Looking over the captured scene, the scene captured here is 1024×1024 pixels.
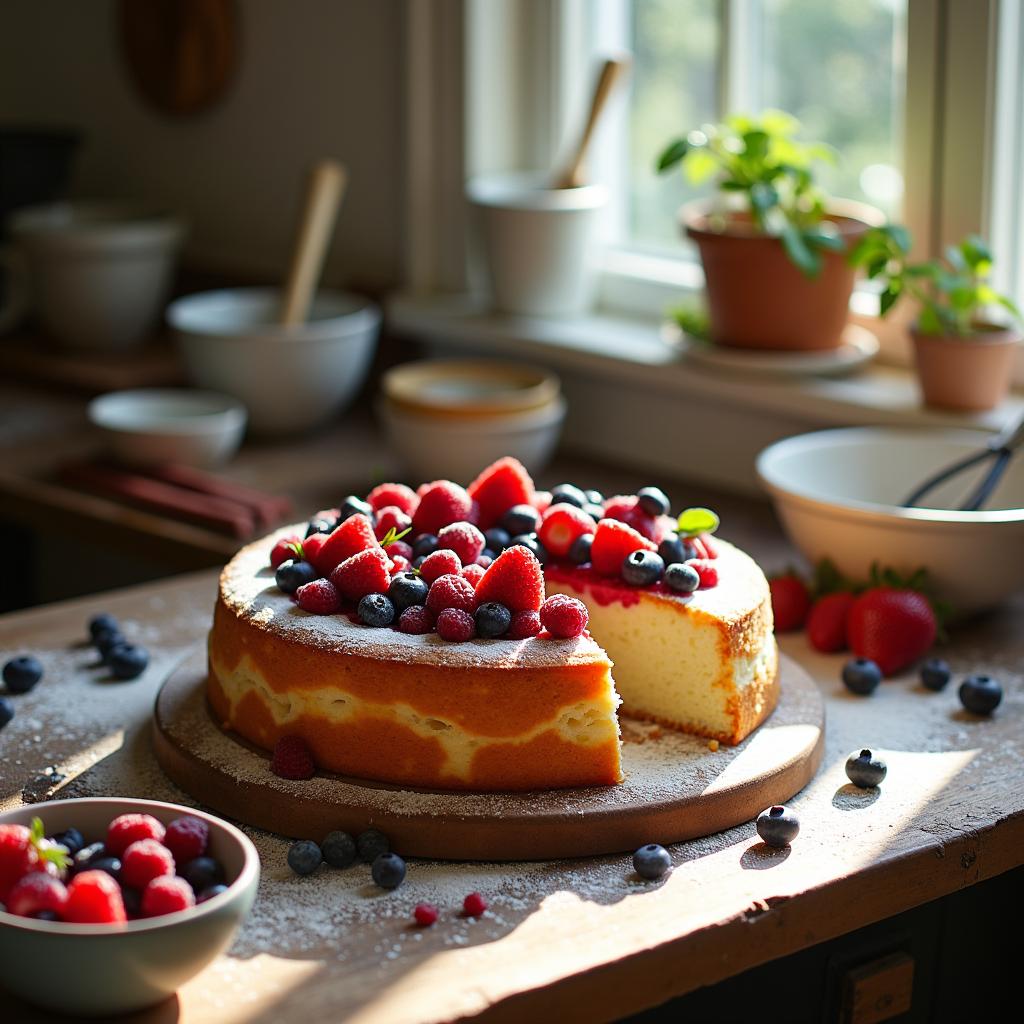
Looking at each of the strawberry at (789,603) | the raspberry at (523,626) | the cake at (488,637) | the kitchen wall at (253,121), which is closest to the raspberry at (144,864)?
the cake at (488,637)

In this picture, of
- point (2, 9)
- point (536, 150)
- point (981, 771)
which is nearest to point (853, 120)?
point (536, 150)

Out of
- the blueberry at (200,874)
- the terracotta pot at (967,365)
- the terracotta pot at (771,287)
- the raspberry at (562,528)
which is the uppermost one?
the terracotta pot at (771,287)

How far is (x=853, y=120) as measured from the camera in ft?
8.41

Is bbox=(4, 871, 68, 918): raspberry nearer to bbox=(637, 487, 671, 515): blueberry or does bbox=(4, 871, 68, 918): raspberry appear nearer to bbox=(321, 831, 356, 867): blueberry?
bbox=(321, 831, 356, 867): blueberry

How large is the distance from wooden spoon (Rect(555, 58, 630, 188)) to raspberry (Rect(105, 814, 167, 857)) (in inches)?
65.8

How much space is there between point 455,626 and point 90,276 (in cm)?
191

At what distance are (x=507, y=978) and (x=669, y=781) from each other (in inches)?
13.4

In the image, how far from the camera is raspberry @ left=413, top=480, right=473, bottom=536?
5.81ft

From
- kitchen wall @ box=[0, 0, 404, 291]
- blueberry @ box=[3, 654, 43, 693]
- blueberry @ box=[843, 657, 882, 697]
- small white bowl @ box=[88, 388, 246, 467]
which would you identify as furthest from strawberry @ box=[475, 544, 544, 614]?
kitchen wall @ box=[0, 0, 404, 291]

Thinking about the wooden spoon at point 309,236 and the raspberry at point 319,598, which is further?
the wooden spoon at point 309,236

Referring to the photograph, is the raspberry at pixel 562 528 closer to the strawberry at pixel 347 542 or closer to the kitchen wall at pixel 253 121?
the strawberry at pixel 347 542

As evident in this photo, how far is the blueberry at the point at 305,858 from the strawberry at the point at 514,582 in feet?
0.95

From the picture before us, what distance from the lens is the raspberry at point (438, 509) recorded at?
1771mm

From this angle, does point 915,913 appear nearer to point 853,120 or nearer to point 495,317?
point 853,120
